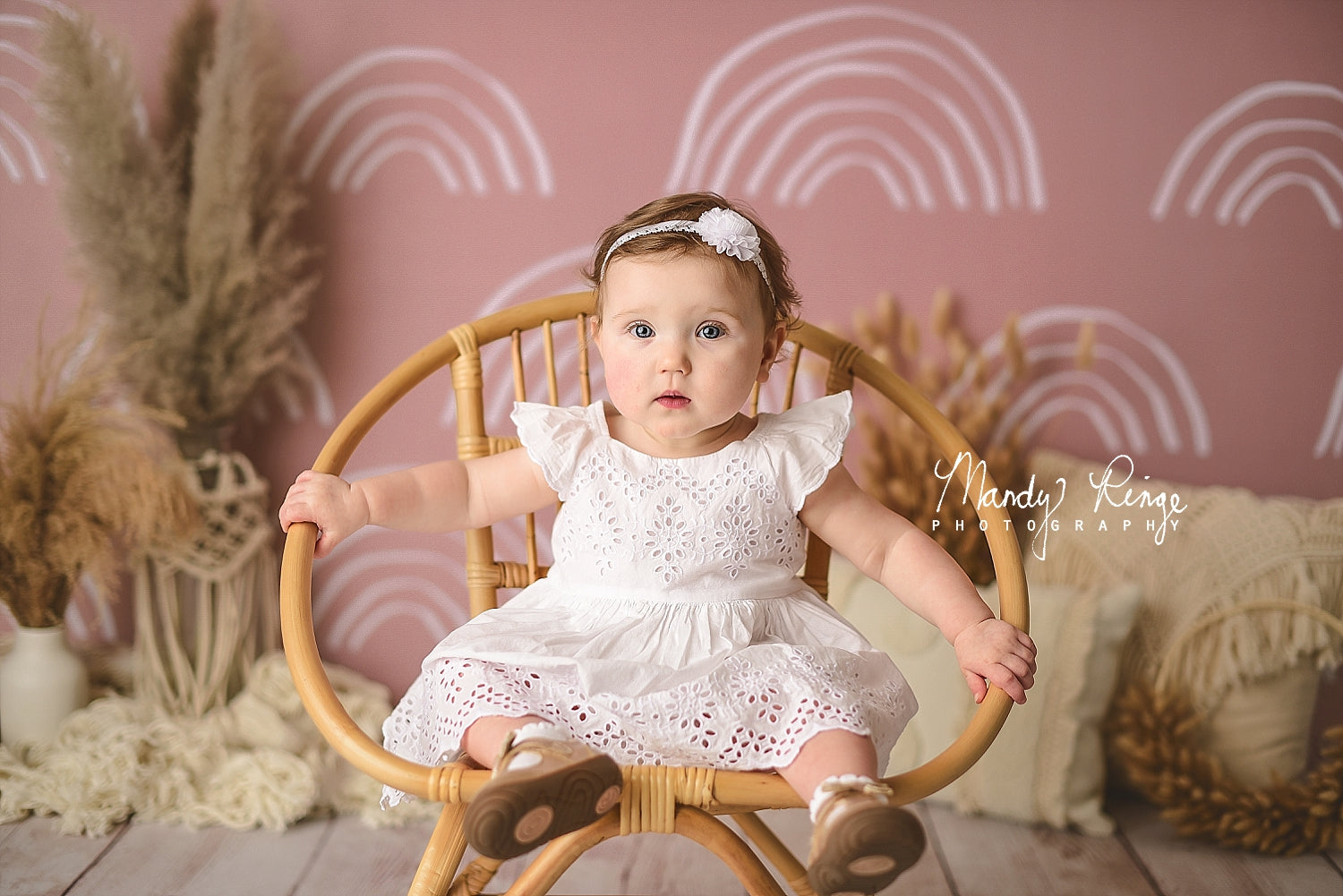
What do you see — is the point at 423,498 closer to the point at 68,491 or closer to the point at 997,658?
the point at 997,658

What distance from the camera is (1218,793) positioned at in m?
1.71

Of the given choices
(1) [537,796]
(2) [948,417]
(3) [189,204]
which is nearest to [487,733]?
(1) [537,796]

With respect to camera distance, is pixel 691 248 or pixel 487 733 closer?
pixel 487 733

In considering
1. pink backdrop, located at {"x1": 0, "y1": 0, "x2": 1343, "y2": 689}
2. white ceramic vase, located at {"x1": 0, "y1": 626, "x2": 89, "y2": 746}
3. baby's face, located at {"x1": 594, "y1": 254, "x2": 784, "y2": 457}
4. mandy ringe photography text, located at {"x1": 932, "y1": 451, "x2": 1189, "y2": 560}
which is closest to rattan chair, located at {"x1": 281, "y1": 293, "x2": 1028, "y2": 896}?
baby's face, located at {"x1": 594, "y1": 254, "x2": 784, "y2": 457}

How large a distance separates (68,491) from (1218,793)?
1.83 metres

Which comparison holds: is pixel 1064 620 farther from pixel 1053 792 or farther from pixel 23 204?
pixel 23 204

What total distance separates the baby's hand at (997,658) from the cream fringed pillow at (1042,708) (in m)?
0.70

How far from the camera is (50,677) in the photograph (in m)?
1.84

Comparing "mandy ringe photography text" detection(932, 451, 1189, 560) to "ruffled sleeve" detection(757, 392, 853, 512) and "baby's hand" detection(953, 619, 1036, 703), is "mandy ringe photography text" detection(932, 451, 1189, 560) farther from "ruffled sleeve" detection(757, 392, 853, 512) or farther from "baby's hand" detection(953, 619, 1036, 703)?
"baby's hand" detection(953, 619, 1036, 703)

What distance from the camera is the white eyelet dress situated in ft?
3.42

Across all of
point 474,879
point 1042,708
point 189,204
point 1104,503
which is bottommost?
point 1042,708

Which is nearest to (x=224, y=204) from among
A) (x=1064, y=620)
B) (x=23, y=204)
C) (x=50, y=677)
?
(x=23, y=204)

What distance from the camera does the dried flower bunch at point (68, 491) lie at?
1.75m

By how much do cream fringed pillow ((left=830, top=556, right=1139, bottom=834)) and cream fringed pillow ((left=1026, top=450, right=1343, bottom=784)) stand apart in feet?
0.34
